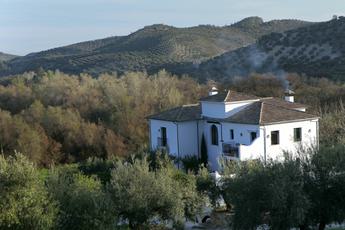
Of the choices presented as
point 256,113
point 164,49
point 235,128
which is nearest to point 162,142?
point 235,128

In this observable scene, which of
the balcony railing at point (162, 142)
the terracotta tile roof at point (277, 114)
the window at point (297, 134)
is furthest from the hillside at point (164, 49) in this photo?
the window at point (297, 134)

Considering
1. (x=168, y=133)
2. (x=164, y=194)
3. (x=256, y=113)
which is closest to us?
(x=164, y=194)

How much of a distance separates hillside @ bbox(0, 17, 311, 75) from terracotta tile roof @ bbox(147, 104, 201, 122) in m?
45.6

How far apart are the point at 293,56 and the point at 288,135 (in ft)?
133

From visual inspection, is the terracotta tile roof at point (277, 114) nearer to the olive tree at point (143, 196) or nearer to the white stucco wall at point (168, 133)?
the white stucco wall at point (168, 133)

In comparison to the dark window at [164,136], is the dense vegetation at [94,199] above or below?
above

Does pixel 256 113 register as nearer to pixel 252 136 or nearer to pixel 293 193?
pixel 252 136

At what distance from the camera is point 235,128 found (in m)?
36.1

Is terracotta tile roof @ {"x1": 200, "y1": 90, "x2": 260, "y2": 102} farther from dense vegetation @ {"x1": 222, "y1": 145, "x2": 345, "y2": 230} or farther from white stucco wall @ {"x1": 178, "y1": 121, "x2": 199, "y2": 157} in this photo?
dense vegetation @ {"x1": 222, "y1": 145, "x2": 345, "y2": 230}

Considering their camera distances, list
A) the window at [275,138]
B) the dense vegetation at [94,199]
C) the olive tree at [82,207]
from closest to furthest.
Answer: the dense vegetation at [94,199], the olive tree at [82,207], the window at [275,138]

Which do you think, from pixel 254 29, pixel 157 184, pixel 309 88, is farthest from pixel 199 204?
pixel 254 29

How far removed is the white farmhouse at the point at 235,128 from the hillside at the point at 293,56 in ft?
92.7

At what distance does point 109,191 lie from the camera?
22.6 m

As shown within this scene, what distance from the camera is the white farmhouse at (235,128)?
34938mm
